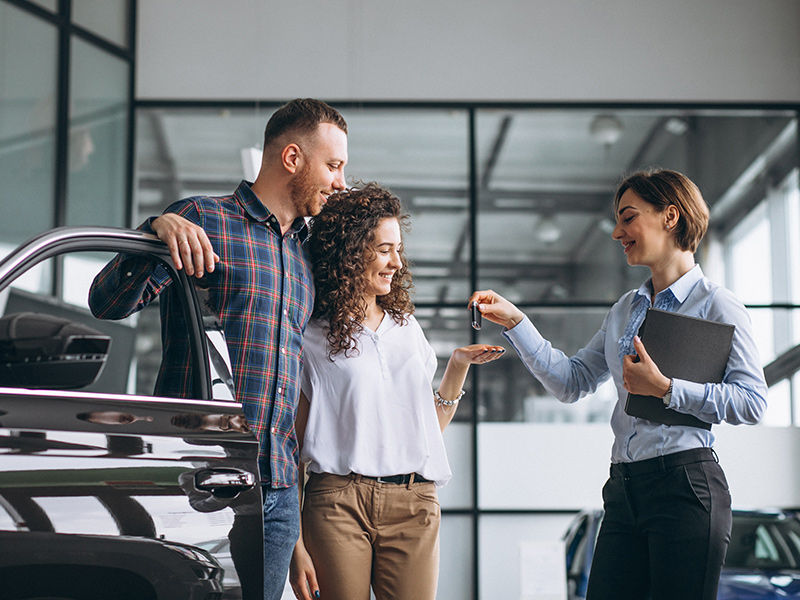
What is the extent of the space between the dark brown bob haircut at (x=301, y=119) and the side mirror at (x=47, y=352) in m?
0.78

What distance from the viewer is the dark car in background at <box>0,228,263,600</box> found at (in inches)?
47.9

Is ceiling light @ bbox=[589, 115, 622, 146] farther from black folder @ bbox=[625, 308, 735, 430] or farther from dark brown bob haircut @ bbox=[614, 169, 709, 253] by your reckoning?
black folder @ bbox=[625, 308, 735, 430]

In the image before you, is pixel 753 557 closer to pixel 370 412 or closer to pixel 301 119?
pixel 370 412

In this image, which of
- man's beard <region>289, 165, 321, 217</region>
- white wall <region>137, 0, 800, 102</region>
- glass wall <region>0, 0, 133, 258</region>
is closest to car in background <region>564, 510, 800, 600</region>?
man's beard <region>289, 165, 321, 217</region>

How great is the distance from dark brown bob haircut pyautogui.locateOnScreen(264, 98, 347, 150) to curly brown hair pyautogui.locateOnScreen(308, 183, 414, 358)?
202mm

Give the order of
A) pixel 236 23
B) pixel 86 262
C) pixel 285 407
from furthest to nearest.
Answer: pixel 236 23 < pixel 86 262 < pixel 285 407

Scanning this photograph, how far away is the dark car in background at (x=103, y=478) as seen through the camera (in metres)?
1.22

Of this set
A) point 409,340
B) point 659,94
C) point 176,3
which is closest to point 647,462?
point 409,340

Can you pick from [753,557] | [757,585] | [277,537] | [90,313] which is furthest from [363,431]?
[90,313]

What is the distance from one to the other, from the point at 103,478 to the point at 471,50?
4834 mm

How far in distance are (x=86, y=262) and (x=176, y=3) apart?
1.91 m

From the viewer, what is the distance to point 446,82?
5.62 meters

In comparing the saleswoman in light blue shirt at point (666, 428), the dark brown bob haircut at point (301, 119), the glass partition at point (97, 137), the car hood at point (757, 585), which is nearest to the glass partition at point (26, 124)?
the glass partition at point (97, 137)

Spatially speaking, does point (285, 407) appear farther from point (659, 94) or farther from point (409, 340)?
point (659, 94)
